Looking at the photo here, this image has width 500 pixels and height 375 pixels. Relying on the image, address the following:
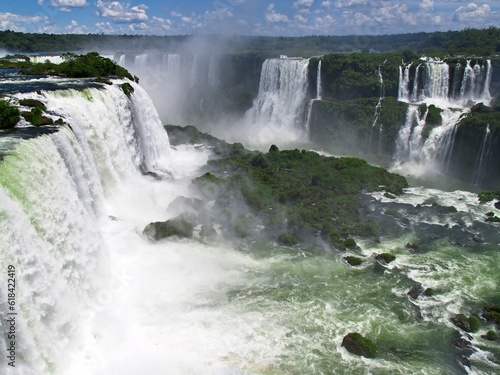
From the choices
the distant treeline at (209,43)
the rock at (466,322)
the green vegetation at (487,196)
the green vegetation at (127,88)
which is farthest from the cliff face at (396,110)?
the green vegetation at (127,88)

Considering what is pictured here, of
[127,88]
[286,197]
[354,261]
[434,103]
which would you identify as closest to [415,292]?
[354,261]

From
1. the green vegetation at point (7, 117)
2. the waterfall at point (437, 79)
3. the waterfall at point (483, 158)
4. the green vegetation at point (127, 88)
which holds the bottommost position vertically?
the waterfall at point (483, 158)

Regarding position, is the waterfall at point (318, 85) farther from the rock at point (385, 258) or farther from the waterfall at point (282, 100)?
the rock at point (385, 258)

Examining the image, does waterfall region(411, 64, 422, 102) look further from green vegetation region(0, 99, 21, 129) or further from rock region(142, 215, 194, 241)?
green vegetation region(0, 99, 21, 129)

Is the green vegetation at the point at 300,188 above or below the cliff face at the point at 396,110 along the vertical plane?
below

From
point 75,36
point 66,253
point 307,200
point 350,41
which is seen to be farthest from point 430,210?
point 350,41

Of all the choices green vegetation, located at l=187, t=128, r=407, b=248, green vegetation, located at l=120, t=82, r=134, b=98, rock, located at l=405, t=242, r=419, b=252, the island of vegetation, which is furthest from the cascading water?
rock, located at l=405, t=242, r=419, b=252
